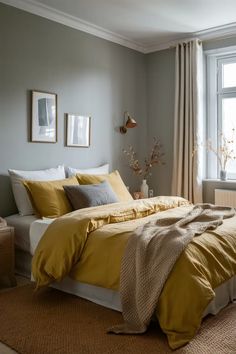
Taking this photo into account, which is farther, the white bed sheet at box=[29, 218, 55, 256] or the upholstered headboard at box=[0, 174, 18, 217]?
the upholstered headboard at box=[0, 174, 18, 217]

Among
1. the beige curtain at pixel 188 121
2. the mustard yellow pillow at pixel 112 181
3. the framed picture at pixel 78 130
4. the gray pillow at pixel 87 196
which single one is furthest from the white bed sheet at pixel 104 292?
the beige curtain at pixel 188 121

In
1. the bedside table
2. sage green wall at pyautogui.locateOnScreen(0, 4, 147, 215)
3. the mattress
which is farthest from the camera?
sage green wall at pyautogui.locateOnScreen(0, 4, 147, 215)

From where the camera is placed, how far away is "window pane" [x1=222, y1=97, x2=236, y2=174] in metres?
4.96

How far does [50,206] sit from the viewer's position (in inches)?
137

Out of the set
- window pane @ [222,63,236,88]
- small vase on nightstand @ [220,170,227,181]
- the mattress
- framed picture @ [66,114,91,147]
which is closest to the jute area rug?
the mattress

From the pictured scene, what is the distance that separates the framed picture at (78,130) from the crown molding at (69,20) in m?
1.07

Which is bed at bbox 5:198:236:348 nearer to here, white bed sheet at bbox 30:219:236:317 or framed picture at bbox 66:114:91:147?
white bed sheet at bbox 30:219:236:317

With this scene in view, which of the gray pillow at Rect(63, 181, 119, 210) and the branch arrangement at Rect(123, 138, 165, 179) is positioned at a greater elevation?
the branch arrangement at Rect(123, 138, 165, 179)

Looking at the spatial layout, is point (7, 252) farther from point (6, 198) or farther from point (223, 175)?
point (223, 175)

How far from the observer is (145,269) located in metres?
2.35

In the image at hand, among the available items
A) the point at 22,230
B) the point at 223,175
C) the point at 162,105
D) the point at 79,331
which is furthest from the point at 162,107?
the point at 79,331

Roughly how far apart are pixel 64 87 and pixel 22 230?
70.6 inches

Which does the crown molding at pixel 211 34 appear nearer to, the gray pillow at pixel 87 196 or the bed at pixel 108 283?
the gray pillow at pixel 87 196

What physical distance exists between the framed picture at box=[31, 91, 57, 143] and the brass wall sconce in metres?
1.19
